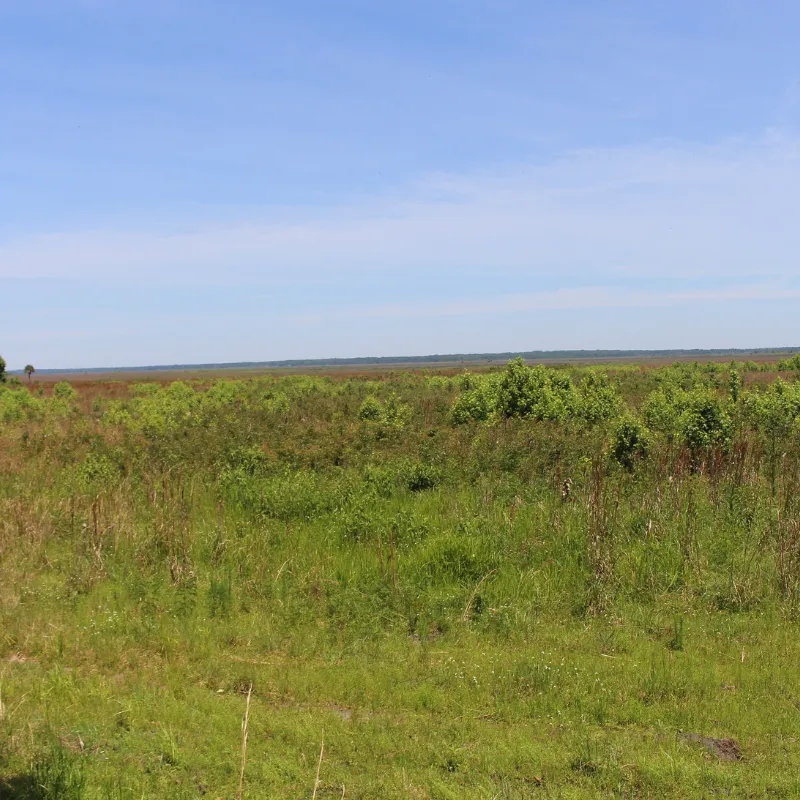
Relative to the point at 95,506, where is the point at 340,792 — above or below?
below

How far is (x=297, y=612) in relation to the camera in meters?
6.88

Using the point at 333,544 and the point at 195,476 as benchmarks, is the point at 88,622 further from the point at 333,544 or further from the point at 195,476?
the point at 195,476

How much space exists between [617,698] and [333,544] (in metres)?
4.36

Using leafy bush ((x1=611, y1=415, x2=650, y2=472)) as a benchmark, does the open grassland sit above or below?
below

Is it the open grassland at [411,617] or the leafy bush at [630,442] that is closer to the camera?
the open grassland at [411,617]

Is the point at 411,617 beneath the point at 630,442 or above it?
beneath

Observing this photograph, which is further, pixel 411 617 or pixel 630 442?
pixel 630 442

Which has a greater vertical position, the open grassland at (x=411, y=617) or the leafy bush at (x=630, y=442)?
the leafy bush at (x=630, y=442)

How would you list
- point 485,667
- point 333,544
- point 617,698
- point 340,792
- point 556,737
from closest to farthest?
point 340,792, point 556,737, point 617,698, point 485,667, point 333,544

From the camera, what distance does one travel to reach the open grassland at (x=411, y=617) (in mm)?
4254

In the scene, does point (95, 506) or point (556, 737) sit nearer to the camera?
point (556, 737)

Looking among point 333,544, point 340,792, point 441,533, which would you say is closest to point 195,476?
point 333,544

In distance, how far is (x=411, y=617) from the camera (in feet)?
22.3

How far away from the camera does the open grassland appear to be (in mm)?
4254
